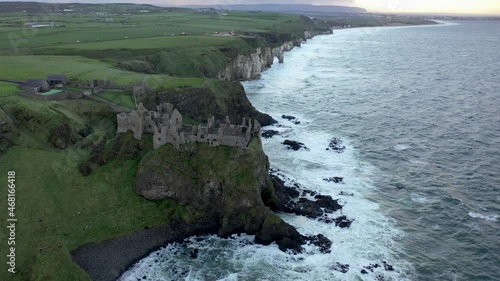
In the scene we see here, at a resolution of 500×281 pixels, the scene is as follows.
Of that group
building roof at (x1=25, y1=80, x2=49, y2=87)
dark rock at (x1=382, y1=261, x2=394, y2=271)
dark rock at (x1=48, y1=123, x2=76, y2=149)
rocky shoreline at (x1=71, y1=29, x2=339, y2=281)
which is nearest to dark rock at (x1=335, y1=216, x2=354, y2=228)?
rocky shoreline at (x1=71, y1=29, x2=339, y2=281)

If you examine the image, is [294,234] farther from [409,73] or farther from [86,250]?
[409,73]

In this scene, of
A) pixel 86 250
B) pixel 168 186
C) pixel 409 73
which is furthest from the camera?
pixel 409 73

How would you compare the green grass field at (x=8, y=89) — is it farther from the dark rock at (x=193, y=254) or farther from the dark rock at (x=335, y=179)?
the dark rock at (x=335, y=179)

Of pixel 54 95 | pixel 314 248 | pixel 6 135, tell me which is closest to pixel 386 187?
pixel 314 248

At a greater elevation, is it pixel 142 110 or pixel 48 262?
pixel 142 110

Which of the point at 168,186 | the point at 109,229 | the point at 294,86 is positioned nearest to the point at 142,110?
the point at 168,186

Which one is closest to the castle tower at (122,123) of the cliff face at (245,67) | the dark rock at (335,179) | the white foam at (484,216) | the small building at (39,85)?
the small building at (39,85)

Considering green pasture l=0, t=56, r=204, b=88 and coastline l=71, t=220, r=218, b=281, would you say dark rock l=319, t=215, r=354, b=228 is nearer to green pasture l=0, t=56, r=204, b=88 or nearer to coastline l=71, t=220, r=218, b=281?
coastline l=71, t=220, r=218, b=281

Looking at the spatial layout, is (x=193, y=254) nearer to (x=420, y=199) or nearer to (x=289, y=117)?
(x=420, y=199)
